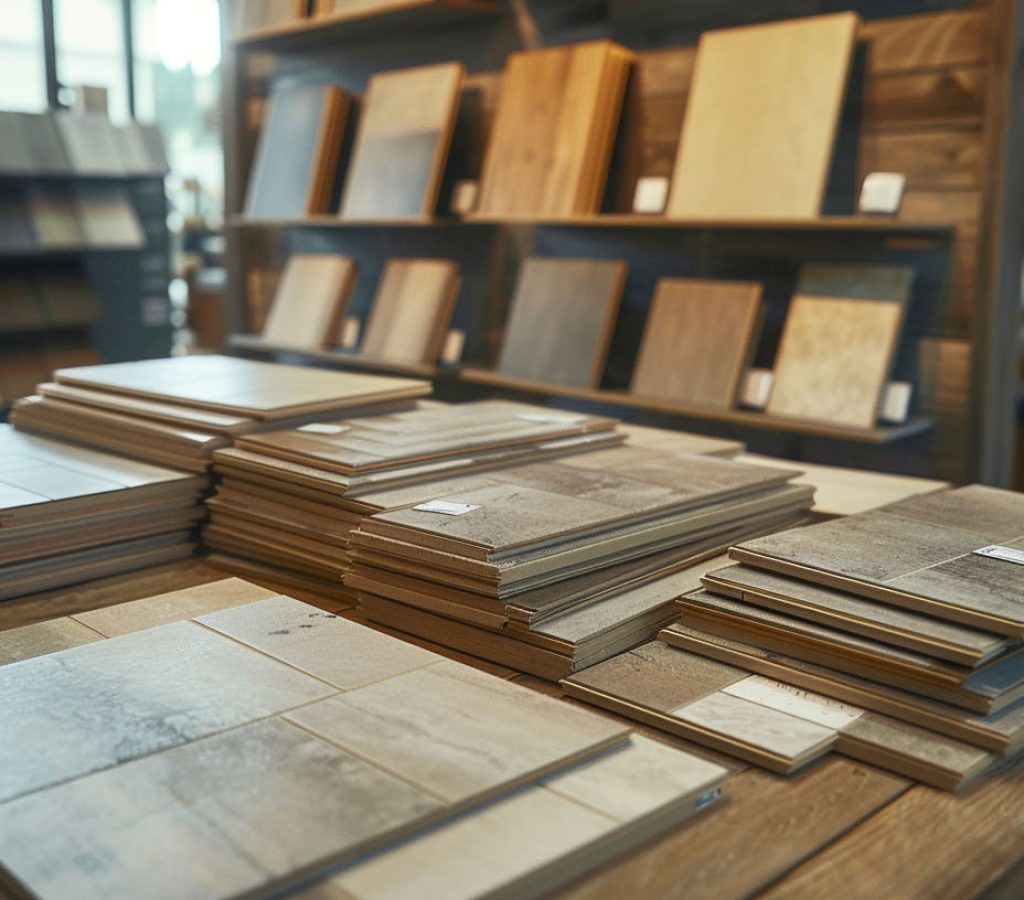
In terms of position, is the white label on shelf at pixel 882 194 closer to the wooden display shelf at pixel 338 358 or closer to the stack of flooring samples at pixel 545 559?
the stack of flooring samples at pixel 545 559

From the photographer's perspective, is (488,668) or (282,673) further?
(488,668)

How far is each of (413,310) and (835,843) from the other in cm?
334

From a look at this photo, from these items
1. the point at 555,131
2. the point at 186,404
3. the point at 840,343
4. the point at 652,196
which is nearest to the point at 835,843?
the point at 186,404

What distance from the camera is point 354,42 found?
455 cm

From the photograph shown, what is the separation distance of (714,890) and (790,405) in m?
2.26

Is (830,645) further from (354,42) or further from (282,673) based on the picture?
(354,42)

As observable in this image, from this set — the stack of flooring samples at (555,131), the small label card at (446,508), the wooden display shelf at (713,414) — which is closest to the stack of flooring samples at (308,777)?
the small label card at (446,508)

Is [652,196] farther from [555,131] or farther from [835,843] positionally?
[835,843]

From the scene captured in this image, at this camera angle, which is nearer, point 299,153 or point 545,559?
point 545,559

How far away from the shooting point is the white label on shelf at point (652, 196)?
332 cm

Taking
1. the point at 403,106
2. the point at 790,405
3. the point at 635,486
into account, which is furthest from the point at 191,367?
the point at 403,106

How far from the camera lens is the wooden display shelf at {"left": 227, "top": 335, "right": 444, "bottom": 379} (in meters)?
3.99

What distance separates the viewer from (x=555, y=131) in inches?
140

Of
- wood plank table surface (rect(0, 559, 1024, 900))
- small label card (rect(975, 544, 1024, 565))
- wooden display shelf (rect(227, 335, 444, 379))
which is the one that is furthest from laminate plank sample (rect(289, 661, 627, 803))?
wooden display shelf (rect(227, 335, 444, 379))
